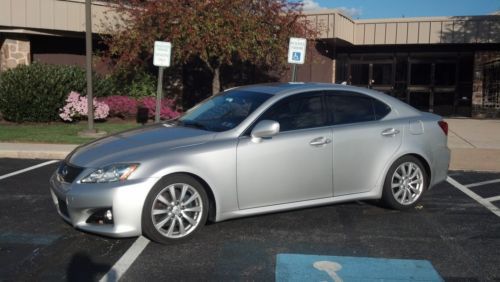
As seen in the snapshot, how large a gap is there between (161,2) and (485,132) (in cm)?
961

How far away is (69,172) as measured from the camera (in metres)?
5.20

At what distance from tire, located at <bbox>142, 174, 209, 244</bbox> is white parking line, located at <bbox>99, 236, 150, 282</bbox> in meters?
0.19

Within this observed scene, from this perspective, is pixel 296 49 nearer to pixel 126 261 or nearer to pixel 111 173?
pixel 111 173

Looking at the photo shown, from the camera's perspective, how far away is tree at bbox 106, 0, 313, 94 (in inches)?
539

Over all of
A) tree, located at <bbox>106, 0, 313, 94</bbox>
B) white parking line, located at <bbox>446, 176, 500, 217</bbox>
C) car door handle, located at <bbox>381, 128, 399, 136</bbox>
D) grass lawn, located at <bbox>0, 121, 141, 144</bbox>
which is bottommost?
white parking line, located at <bbox>446, 176, 500, 217</bbox>

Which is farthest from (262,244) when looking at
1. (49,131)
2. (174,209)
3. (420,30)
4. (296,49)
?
(420,30)

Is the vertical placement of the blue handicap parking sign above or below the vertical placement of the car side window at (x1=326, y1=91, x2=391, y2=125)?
below

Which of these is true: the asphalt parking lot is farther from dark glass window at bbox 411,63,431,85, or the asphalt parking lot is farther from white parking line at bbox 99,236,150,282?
dark glass window at bbox 411,63,431,85

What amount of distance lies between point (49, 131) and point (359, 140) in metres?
10.0

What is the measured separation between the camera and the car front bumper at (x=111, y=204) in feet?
15.8

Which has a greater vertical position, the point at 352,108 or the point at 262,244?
the point at 352,108

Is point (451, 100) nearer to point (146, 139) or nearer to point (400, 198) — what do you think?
point (400, 198)

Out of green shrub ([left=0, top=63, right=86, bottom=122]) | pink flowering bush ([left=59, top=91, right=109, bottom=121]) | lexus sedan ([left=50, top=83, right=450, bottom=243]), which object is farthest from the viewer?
pink flowering bush ([left=59, top=91, right=109, bottom=121])


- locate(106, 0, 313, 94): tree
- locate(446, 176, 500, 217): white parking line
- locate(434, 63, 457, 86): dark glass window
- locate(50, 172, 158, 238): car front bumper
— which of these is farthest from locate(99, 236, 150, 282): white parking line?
locate(434, 63, 457, 86): dark glass window
